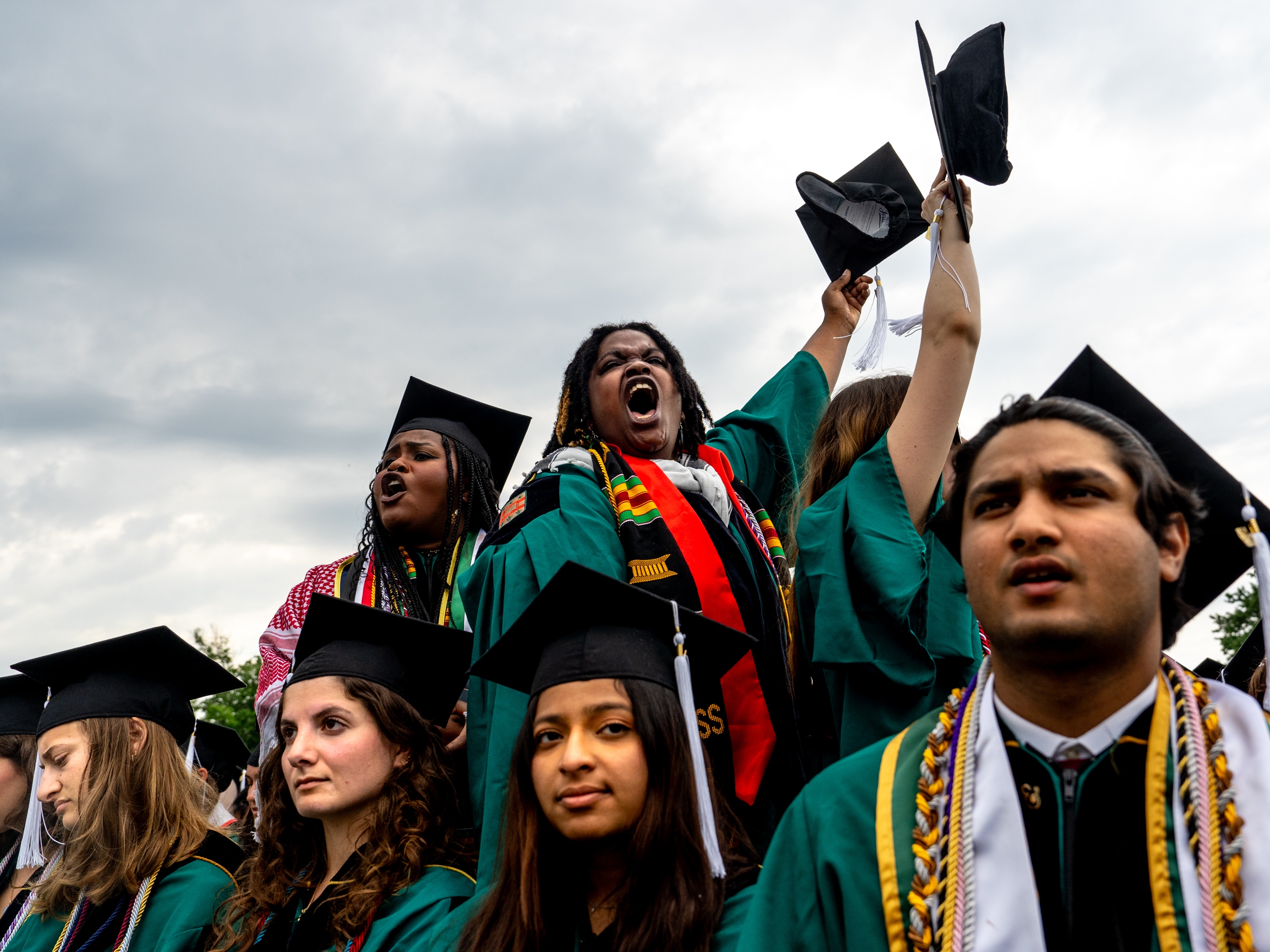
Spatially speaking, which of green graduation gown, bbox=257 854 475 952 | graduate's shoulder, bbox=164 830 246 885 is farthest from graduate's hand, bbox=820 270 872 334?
graduate's shoulder, bbox=164 830 246 885

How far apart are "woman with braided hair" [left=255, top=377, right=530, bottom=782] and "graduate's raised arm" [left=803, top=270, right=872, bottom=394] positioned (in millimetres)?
1307

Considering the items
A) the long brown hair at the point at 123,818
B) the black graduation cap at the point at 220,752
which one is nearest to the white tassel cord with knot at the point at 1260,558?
the long brown hair at the point at 123,818

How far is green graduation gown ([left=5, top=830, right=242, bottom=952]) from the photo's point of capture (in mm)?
3727

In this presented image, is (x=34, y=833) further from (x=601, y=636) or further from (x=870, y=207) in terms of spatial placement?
(x=870, y=207)

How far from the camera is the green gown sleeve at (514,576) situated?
3184 mm

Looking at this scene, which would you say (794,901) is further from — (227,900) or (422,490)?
(422,490)

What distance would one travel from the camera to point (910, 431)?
114 inches

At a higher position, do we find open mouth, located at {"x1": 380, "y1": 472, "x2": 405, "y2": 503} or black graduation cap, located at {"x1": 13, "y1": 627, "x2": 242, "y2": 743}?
open mouth, located at {"x1": 380, "y1": 472, "x2": 405, "y2": 503}

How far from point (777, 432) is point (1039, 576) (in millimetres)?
2640

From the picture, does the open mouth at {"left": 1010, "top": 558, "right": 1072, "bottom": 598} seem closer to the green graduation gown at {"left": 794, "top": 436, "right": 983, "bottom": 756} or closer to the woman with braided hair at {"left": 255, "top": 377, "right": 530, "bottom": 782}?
the green graduation gown at {"left": 794, "top": 436, "right": 983, "bottom": 756}

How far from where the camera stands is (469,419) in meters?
4.78

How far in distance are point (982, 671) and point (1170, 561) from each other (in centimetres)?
39

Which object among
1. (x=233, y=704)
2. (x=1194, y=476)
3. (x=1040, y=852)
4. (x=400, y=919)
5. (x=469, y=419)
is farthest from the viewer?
(x=233, y=704)

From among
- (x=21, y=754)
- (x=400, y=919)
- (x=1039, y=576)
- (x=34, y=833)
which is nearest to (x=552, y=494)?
(x=400, y=919)
